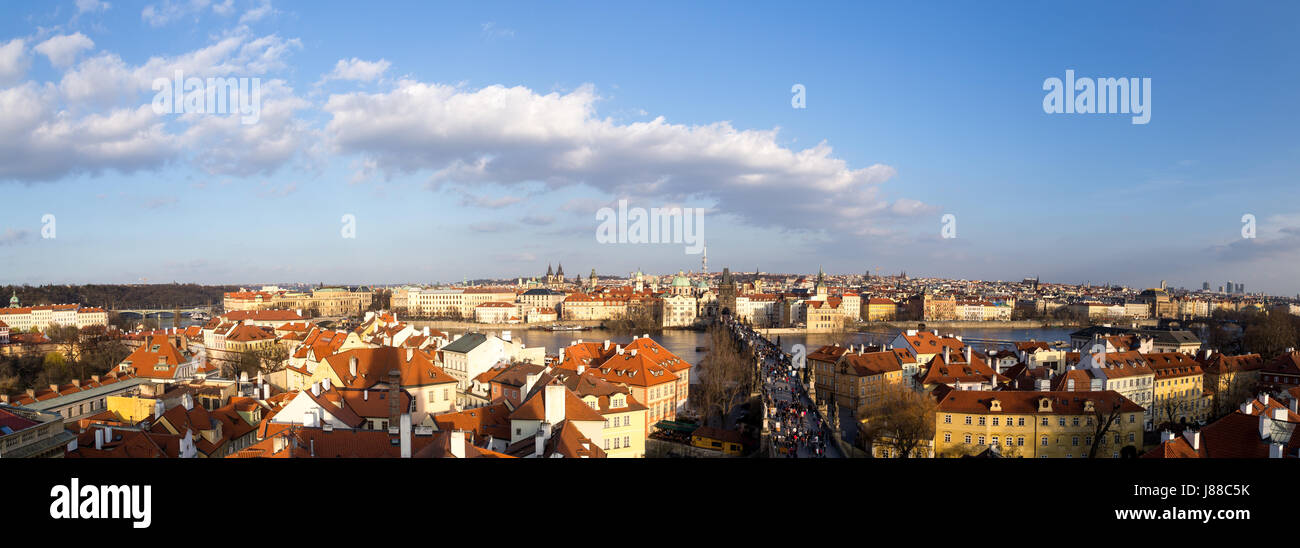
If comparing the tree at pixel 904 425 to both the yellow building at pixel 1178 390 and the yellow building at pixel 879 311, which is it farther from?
the yellow building at pixel 879 311

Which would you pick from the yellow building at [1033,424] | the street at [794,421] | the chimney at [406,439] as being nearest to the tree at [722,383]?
the street at [794,421]

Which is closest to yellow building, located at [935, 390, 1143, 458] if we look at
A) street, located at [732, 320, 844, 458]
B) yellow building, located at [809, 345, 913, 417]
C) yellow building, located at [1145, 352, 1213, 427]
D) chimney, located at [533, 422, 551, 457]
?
street, located at [732, 320, 844, 458]

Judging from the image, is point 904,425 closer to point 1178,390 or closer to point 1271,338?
point 1178,390

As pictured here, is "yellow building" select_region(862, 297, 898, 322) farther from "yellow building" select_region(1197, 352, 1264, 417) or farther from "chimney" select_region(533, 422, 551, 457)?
"chimney" select_region(533, 422, 551, 457)

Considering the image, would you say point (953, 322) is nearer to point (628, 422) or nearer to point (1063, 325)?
point (1063, 325)
